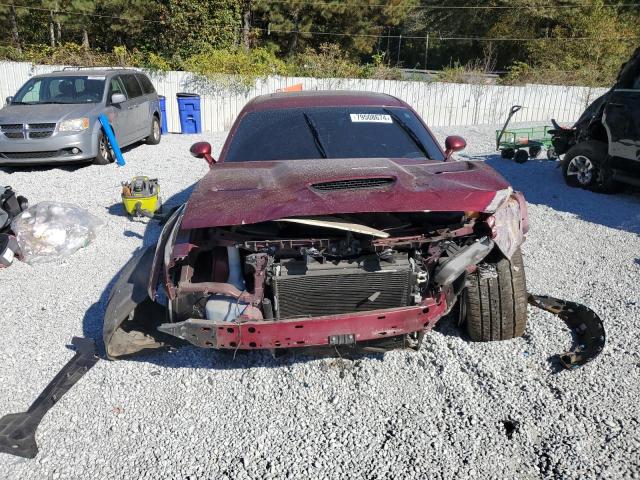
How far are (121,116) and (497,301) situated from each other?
352 inches

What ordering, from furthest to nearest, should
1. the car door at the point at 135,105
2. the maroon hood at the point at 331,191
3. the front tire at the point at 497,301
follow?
the car door at the point at 135,105 < the front tire at the point at 497,301 < the maroon hood at the point at 331,191

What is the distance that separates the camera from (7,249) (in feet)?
16.5

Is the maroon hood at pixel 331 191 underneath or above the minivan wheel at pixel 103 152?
above

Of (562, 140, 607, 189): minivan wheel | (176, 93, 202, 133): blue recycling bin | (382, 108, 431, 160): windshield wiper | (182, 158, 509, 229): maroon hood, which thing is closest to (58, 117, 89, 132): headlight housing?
(176, 93, 202, 133): blue recycling bin

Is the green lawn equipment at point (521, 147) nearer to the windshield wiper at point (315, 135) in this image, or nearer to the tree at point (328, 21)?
the windshield wiper at point (315, 135)

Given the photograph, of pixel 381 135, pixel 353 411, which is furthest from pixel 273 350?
pixel 381 135

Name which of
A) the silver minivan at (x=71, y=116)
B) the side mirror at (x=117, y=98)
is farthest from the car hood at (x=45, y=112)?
the side mirror at (x=117, y=98)

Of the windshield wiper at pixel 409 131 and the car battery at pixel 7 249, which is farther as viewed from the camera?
the car battery at pixel 7 249

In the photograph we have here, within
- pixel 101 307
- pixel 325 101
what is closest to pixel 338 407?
pixel 101 307

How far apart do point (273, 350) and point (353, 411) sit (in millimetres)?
579

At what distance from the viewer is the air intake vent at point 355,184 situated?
2896 mm

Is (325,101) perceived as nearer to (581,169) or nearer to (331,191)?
(331,191)

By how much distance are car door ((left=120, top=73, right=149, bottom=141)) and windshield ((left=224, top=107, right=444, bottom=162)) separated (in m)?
7.22

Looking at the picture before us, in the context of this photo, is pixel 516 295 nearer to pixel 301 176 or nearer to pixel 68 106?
pixel 301 176
